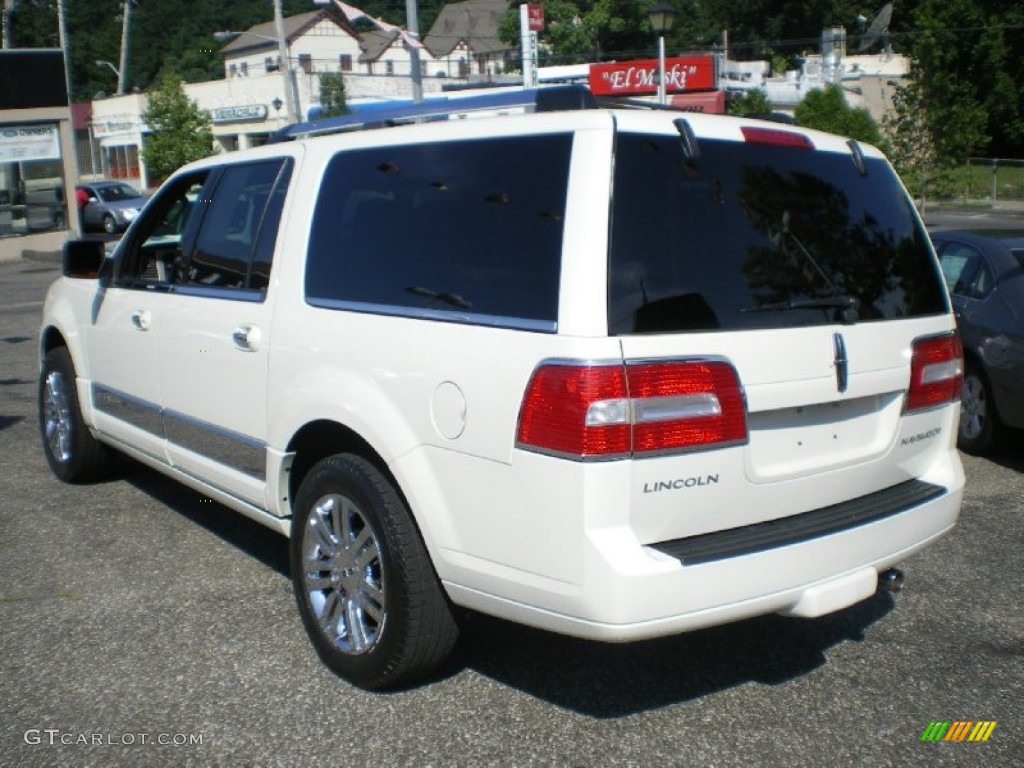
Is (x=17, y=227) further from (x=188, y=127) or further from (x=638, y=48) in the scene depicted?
(x=638, y=48)

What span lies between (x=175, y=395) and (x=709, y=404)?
9.06 ft

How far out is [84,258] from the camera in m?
5.93

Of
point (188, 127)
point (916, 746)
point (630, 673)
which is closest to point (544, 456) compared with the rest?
point (630, 673)

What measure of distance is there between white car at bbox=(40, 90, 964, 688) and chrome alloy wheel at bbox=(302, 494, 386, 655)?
0.04 ft

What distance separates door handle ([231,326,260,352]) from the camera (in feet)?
14.5

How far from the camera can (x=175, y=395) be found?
5094 millimetres

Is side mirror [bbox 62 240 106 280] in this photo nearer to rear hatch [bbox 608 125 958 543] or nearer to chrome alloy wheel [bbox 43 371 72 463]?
chrome alloy wheel [bbox 43 371 72 463]

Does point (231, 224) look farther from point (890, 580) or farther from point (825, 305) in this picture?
point (890, 580)

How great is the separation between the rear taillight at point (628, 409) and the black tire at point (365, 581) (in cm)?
68

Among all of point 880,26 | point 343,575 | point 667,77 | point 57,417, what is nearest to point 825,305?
point 343,575

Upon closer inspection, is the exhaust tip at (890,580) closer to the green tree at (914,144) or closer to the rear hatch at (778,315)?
the rear hatch at (778,315)

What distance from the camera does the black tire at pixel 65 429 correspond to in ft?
21.0

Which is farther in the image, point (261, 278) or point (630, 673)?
point (261, 278)

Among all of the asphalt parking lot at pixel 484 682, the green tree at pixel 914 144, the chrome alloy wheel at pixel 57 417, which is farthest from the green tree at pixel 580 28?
the asphalt parking lot at pixel 484 682
